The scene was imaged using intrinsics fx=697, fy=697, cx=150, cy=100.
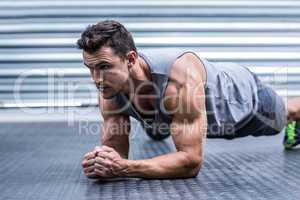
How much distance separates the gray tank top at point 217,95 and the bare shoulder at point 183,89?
30 millimetres

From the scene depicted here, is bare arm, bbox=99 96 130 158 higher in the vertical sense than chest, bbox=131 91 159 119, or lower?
lower

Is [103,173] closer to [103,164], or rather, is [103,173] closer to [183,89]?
[103,164]

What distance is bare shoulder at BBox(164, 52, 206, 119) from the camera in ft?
9.38

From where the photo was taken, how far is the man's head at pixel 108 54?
2.82 meters

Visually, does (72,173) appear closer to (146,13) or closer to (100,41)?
(100,41)

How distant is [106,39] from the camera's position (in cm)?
285

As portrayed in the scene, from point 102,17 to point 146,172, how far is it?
314cm

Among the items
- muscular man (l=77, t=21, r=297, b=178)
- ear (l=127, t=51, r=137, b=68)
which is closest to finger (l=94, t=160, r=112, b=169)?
muscular man (l=77, t=21, r=297, b=178)

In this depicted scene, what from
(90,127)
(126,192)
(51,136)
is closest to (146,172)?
(126,192)

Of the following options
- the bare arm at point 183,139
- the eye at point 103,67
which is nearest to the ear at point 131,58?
the eye at point 103,67

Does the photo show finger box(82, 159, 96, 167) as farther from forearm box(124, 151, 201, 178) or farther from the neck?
the neck

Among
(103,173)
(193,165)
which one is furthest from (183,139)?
(103,173)

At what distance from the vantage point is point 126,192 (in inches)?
106

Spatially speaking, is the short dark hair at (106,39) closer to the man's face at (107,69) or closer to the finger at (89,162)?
the man's face at (107,69)
